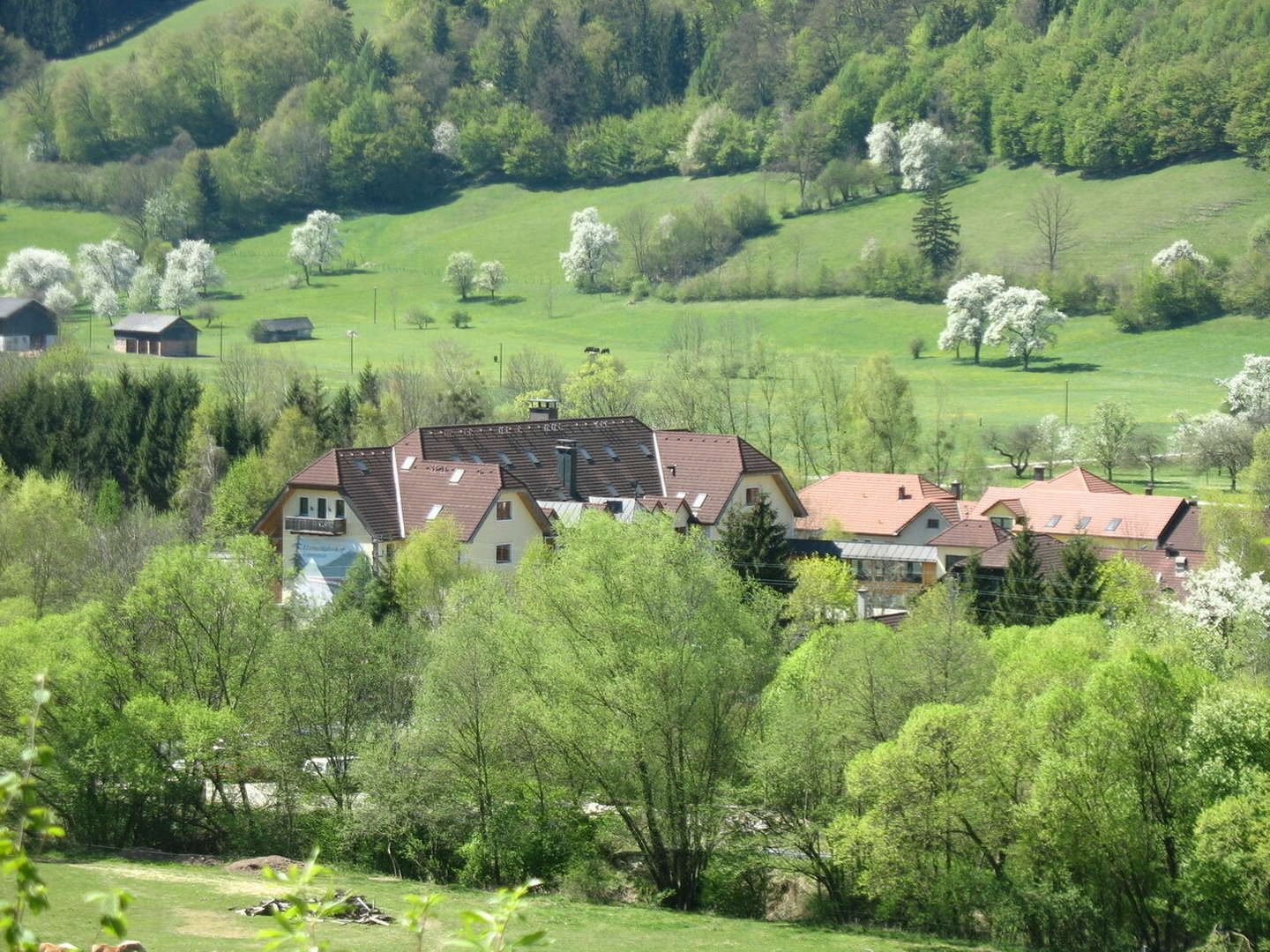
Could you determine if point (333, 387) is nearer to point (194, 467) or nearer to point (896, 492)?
point (194, 467)

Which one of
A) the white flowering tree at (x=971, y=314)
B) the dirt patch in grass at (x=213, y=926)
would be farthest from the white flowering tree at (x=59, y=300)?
the dirt patch in grass at (x=213, y=926)

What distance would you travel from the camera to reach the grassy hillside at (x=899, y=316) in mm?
137500

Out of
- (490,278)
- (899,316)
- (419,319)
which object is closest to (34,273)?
(419,319)

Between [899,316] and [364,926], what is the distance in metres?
136

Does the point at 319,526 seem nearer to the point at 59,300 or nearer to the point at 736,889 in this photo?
the point at 736,889

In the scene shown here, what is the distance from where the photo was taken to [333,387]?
126812 mm

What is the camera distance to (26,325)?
15025 centimetres

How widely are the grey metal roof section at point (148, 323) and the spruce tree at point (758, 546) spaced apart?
94.0 m

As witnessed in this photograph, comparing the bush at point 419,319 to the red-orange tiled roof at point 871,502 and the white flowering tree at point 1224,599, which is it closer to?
the red-orange tiled roof at point 871,502

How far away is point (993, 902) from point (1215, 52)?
17257cm

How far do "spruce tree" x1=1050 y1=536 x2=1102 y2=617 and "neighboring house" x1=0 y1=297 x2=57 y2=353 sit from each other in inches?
4178

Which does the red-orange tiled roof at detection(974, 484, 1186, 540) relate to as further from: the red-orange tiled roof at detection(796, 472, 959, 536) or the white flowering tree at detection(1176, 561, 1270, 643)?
the white flowering tree at detection(1176, 561, 1270, 643)

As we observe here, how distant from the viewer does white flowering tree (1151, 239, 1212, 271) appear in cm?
15675

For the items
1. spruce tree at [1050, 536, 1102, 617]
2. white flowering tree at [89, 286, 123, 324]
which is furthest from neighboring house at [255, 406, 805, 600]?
white flowering tree at [89, 286, 123, 324]
